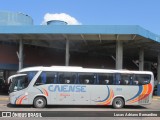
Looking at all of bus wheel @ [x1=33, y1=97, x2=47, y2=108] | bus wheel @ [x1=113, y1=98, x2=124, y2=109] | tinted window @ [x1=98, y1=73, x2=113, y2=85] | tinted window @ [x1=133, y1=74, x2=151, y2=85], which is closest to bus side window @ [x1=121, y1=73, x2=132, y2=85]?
tinted window @ [x1=133, y1=74, x2=151, y2=85]

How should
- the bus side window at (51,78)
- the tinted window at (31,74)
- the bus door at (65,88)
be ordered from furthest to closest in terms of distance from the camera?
the bus door at (65,88) → the bus side window at (51,78) → the tinted window at (31,74)

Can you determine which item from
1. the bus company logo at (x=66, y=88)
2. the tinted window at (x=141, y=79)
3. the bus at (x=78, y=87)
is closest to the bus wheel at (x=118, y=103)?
the bus at (x=78, y=87)

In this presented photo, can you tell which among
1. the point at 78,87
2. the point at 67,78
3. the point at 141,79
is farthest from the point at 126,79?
the point at 67,78

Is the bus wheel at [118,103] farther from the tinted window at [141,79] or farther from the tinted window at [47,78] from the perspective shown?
the tinted window at [47,78]

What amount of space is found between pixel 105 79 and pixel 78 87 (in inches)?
72.7

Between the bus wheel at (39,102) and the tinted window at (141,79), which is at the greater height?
the tinted window at (141,79)

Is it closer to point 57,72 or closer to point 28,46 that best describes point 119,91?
point 57,72

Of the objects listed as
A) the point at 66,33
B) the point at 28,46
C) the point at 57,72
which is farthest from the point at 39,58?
the point at 57,72

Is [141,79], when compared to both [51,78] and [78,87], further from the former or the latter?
[51,78]

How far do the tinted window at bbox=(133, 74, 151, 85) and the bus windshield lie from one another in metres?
7.02

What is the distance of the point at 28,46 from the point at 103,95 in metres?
18.1

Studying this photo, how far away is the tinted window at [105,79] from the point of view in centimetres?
2131

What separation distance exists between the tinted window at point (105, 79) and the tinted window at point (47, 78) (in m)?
2.91

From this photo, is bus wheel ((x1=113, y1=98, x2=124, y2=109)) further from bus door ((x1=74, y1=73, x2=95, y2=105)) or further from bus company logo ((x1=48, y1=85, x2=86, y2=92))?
bus company logo ((x1=48, y1=85, x2=86, y2=92))
